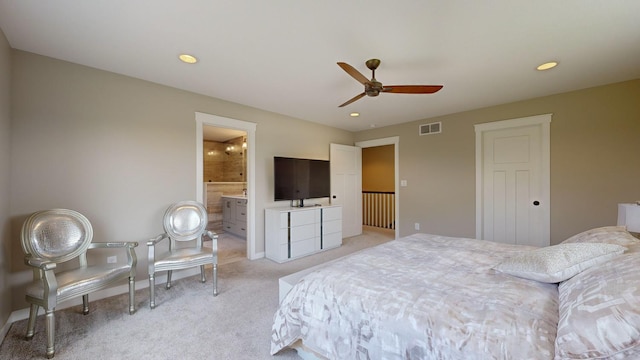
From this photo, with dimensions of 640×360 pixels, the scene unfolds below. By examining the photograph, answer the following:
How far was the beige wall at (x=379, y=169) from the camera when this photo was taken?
289 inches

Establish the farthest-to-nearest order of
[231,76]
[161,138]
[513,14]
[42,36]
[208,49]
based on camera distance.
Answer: [161,138] → [231,76] → [208,49] → [42,36] → [513,14]

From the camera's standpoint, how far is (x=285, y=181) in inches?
168

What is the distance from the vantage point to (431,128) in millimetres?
4609

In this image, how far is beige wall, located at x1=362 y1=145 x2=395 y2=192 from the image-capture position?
24.0 ft

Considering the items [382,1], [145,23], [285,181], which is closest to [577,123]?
[382,1]

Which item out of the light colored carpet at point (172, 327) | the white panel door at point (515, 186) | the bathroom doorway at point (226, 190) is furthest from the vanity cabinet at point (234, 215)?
the white panel door at point (515, 186)

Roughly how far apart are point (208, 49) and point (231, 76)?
0.55 meters

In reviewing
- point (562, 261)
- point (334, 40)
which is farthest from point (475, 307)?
point (334, 40)

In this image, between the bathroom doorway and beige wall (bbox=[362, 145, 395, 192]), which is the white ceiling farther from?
beige wall (bbox=[362, 145, 395, 192])

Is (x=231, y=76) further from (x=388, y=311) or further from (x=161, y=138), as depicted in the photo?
(x=388, y=311)

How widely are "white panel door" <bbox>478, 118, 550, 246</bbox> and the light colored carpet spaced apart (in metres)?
3.63

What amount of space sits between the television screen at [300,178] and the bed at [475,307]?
2556mm

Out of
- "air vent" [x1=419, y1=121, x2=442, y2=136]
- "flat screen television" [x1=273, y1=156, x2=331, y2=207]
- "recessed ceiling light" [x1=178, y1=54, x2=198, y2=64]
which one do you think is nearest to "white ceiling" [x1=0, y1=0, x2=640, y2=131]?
"recessed ceiling light" [x1=178, y1=54, x2=198, y2=64]

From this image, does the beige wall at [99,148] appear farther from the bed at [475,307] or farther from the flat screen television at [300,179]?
the bed at [475,307]
